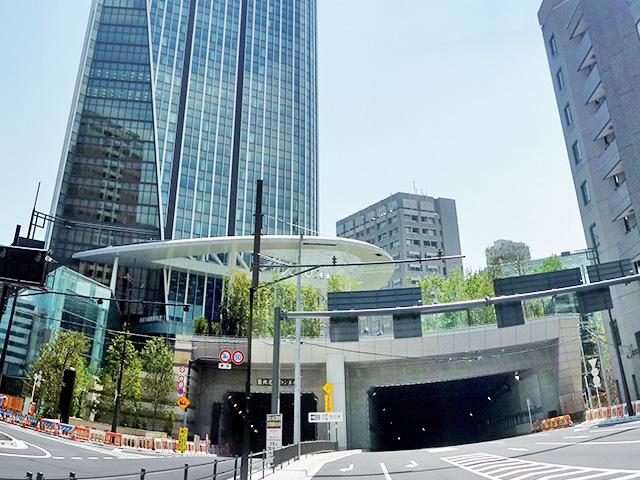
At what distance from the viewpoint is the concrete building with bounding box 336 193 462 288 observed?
134875 mm

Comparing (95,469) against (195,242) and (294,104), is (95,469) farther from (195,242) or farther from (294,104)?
(294,104)

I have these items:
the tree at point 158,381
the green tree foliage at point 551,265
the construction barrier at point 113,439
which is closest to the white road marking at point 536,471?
the construction barrier at point 113,439

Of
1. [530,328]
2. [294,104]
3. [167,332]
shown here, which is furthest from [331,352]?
[294,104]

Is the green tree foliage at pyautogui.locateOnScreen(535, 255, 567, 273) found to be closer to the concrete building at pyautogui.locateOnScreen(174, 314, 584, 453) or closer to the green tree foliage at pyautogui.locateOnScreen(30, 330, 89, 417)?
the concrete building at pyautogui.locateOnScreen(174, 314, 584, 453)

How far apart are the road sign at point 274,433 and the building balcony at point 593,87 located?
38827 millimetres

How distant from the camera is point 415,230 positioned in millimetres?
137500

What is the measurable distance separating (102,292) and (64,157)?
2035 inches


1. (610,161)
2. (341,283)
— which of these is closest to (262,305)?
(341,283)

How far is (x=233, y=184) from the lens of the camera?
400 feet

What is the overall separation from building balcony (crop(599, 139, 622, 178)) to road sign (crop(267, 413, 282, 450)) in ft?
114

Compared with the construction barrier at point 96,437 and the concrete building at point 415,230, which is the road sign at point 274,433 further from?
the concrete building at point 415,230

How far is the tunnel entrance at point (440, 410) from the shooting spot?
2386 inches

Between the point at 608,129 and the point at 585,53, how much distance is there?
770 cm

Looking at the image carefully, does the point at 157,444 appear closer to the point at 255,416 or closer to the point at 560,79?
the point at 255,416
